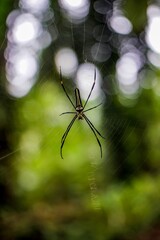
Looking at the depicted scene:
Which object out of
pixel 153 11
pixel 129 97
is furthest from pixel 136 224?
pixel 153 11

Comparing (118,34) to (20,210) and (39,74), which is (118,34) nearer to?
(39,74)

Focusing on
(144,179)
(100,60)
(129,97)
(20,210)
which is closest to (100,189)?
(144,179)

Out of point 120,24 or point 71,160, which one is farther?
point 120,24

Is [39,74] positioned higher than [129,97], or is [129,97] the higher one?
[39,74]

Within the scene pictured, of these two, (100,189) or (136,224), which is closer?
(136,224)

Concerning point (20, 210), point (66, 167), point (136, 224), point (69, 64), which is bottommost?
point (136, 224)

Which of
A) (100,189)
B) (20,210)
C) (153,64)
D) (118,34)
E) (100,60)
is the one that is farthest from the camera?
(118,34)

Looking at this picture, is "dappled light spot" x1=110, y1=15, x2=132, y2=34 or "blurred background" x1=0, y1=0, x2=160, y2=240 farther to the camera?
"dappled light spot" x1=110, y1=15, x2=132, y2=34

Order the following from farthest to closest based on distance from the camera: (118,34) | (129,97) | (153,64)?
(118,34), (153,64), (129,97)

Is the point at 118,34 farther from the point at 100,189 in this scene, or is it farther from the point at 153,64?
the point at 100,189

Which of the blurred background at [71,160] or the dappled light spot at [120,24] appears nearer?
the blurred background at [71,160]
